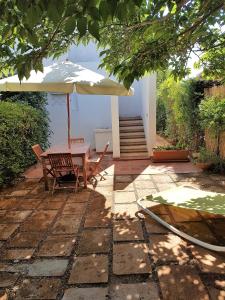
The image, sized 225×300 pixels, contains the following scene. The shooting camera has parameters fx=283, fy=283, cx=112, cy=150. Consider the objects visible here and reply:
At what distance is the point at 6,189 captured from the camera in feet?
19.6

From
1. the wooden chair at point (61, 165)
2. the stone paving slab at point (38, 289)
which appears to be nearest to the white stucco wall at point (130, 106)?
the wooden chair at point (61, 165)

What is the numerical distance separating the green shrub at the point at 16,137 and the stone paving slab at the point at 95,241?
279 cm

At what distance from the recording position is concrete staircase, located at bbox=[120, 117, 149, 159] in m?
9.35

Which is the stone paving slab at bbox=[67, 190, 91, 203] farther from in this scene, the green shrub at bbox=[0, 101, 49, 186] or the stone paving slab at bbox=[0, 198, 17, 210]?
the green shrub at bbox=[0, 101, 49, 186]

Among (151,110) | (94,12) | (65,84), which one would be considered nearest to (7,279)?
(94,12)

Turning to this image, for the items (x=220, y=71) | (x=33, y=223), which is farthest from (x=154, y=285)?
(x=220, y=71)

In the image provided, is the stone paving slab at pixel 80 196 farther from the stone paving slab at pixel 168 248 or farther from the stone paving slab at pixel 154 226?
the stone paving slab at pixel 168 248

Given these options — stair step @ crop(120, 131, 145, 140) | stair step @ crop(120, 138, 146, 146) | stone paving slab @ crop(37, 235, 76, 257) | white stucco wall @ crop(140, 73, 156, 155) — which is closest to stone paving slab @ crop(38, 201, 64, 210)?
stone paving slab @ crop(37, 235, 76, 257)

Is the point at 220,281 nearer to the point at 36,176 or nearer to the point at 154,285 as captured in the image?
the point at 154,285

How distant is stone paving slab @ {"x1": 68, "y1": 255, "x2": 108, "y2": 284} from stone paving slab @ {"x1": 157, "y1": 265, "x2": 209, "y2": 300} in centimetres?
55

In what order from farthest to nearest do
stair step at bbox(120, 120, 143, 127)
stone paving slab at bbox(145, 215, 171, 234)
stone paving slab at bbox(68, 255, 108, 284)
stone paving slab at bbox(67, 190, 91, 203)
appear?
stair step at bbox(120, 120, 143, 127) → stone paving slab at bbox(67, 190, 91, 203) → stone paving slab at bbox(145, 215, 171, 234) → stone paving slab at bbox(68, 255, 108, 284)

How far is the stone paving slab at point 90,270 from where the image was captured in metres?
2.67

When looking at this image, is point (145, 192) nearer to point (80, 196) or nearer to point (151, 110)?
point (80, 196)

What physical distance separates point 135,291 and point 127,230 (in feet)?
Result: 4.15
